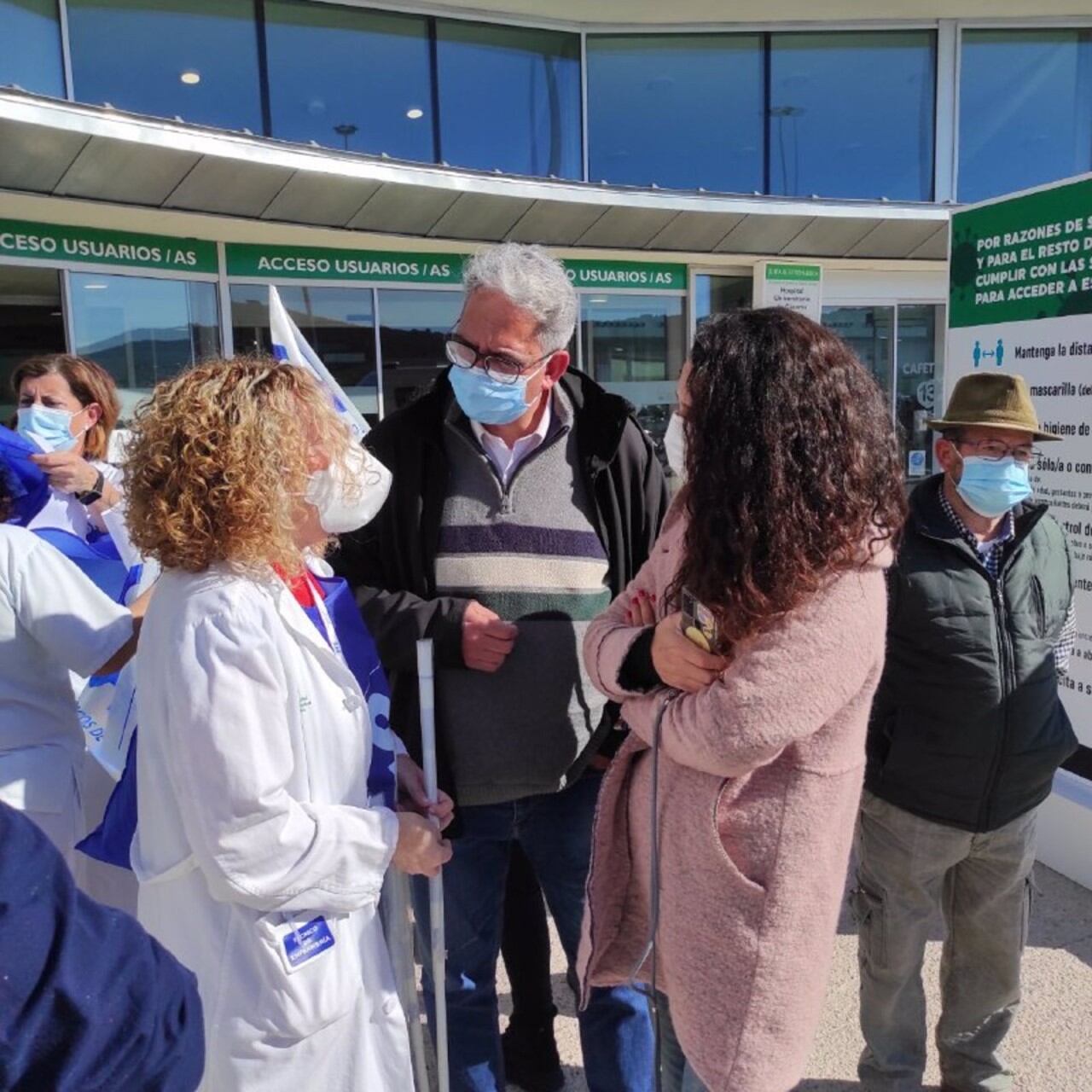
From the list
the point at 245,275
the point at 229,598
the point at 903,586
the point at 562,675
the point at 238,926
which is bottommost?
the point at 238,926

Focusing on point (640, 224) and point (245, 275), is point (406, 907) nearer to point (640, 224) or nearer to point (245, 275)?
point (245, 275)

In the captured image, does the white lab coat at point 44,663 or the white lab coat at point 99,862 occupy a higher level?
the white lab coat at point 44,663

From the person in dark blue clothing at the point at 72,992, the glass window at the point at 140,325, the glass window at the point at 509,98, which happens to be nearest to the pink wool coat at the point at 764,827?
the person in dark blue clothing at the point at 72,992

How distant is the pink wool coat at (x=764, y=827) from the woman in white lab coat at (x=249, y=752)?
55 centimetres

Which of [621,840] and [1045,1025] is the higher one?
[621,840]

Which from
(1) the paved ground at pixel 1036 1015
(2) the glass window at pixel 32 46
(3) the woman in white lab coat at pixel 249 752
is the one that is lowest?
(1) the paved ground at pixel 1036 1015

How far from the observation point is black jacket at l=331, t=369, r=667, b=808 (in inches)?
81.1

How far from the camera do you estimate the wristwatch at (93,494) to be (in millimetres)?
3227

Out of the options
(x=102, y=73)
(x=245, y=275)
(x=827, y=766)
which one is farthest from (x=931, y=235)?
(x=827, y=766)

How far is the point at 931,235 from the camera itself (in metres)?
11.2

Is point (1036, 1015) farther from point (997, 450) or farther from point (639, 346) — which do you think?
point (639, 346)

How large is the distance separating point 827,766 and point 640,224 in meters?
9.51

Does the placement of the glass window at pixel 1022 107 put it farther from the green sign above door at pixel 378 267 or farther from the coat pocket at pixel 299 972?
the coat pocket at pixel 299 972

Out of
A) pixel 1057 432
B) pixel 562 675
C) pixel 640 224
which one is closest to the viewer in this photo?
pixel 562 675
